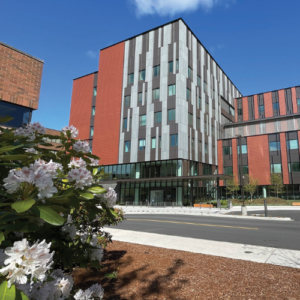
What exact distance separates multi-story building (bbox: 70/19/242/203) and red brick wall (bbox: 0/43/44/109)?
2819 cm

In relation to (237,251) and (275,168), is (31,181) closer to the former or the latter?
(237,251)

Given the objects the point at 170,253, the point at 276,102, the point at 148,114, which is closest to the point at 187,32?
the point at 148,114

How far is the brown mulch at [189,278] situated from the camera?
431 centimetres

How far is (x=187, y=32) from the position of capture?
42.6 m

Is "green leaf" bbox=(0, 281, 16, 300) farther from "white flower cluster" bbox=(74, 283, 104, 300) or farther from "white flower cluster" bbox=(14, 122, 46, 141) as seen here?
"white flower cluster" bbox=(14, 122, 46, 141)

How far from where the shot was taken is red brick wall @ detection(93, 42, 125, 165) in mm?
44594

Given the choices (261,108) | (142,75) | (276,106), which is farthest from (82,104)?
(276,106)

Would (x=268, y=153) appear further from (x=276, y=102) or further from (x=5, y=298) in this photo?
(x=5, y=298)

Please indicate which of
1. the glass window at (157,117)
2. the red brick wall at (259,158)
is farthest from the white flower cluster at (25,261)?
the red brick wall at (259,158)

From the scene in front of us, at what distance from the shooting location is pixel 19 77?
29.2 feet

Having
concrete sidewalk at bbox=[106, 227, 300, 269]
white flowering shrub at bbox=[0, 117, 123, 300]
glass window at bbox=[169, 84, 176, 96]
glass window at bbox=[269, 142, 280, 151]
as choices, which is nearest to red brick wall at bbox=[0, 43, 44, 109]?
white flowering shrub at bbox=[0, 117, 123, 300]

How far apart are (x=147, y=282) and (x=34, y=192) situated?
4015mm

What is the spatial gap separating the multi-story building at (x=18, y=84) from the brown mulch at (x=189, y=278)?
647cm

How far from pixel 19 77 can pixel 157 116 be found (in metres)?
32.4
